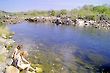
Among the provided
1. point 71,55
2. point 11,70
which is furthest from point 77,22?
point 11,70

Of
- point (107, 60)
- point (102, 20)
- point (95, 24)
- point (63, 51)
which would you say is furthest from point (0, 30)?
point (102, 20)

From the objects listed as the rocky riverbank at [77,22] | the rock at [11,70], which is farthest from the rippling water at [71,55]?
the rocky riverbank at [77,22]

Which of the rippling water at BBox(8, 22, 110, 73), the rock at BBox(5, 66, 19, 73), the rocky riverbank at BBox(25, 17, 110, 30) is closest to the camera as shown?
the rock at BBox(5, 66, 19, 73)

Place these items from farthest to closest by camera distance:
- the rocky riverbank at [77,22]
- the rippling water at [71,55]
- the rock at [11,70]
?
the rocky riverbank at [77,22]
the rippling water at [71,55]
the rock at [11,70]

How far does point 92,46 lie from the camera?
44.4 metres

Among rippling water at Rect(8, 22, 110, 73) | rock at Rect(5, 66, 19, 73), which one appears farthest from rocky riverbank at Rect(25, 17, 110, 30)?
rock at Rect(5, 66, 19, 73)

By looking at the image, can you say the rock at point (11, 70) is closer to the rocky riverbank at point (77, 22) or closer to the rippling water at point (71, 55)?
the rippling water at point (71, 55)

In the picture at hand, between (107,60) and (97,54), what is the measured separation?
11.6ft

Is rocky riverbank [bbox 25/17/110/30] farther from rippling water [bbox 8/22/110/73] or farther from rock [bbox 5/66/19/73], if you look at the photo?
rock [bbox 5/66/19/73]

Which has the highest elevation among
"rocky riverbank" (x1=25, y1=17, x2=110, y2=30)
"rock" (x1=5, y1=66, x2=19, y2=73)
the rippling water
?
"rock" (x1=5, y1=66, x2=19, y2=73)

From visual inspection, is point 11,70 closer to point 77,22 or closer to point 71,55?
point 71,55

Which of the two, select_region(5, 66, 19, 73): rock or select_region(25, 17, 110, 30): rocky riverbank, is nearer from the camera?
select_region(5, 66, 19, 73): rock

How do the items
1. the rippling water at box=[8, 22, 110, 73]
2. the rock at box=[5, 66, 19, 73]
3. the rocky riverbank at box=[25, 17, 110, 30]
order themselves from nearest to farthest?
the rock at box=[5, 66, 19, 73], the rippling water at box=[8, 22, 110, 73], the rocky riverbank at box=[25, 17, 110, 30]

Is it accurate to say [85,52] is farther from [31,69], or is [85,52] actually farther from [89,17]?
[89,17]
